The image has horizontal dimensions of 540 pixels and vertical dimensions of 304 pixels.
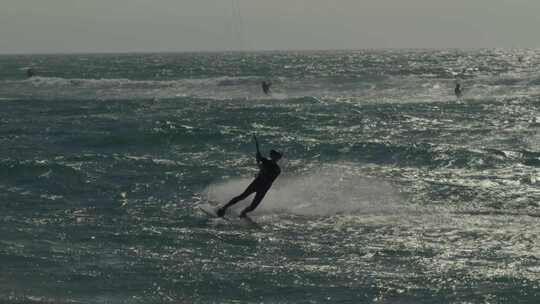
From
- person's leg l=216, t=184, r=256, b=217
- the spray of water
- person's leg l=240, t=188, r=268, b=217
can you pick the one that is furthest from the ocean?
person's leg l=216, t=184, r=256, b=217

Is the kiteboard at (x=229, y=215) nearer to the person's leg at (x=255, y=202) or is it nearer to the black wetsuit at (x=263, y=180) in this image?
the person's leg at (x=255, y=202)

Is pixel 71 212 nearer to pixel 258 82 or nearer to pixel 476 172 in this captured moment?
pixel 476 172

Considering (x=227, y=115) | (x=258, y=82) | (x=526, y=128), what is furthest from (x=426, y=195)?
(x=258, y=82)

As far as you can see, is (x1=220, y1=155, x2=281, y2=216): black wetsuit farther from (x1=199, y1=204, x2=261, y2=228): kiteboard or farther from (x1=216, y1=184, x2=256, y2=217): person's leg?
(x1=199, y1=204, x2=261, y2=228): kiteboard

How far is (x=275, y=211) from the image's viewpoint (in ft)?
49.7

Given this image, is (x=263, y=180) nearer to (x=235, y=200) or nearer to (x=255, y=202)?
(x=255, y=202)

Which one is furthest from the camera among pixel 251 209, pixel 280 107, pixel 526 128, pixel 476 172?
pixel 280 107

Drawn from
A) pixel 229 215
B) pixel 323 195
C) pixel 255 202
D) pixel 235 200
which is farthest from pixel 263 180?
pixel 323 195

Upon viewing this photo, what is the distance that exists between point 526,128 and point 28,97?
3003 centimetres

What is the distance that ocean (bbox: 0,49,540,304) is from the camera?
10031 mm

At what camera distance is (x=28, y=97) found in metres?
48.6

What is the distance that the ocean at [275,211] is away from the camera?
395 inches

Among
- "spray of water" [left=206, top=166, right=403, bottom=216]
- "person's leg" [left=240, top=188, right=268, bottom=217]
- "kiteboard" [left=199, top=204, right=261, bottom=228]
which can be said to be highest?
"person's leg" [left=240, top=188, right=268, bottom=217]

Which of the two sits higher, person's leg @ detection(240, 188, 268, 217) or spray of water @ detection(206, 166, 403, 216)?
person's leg @ detection(240, 188, 268, 217)
